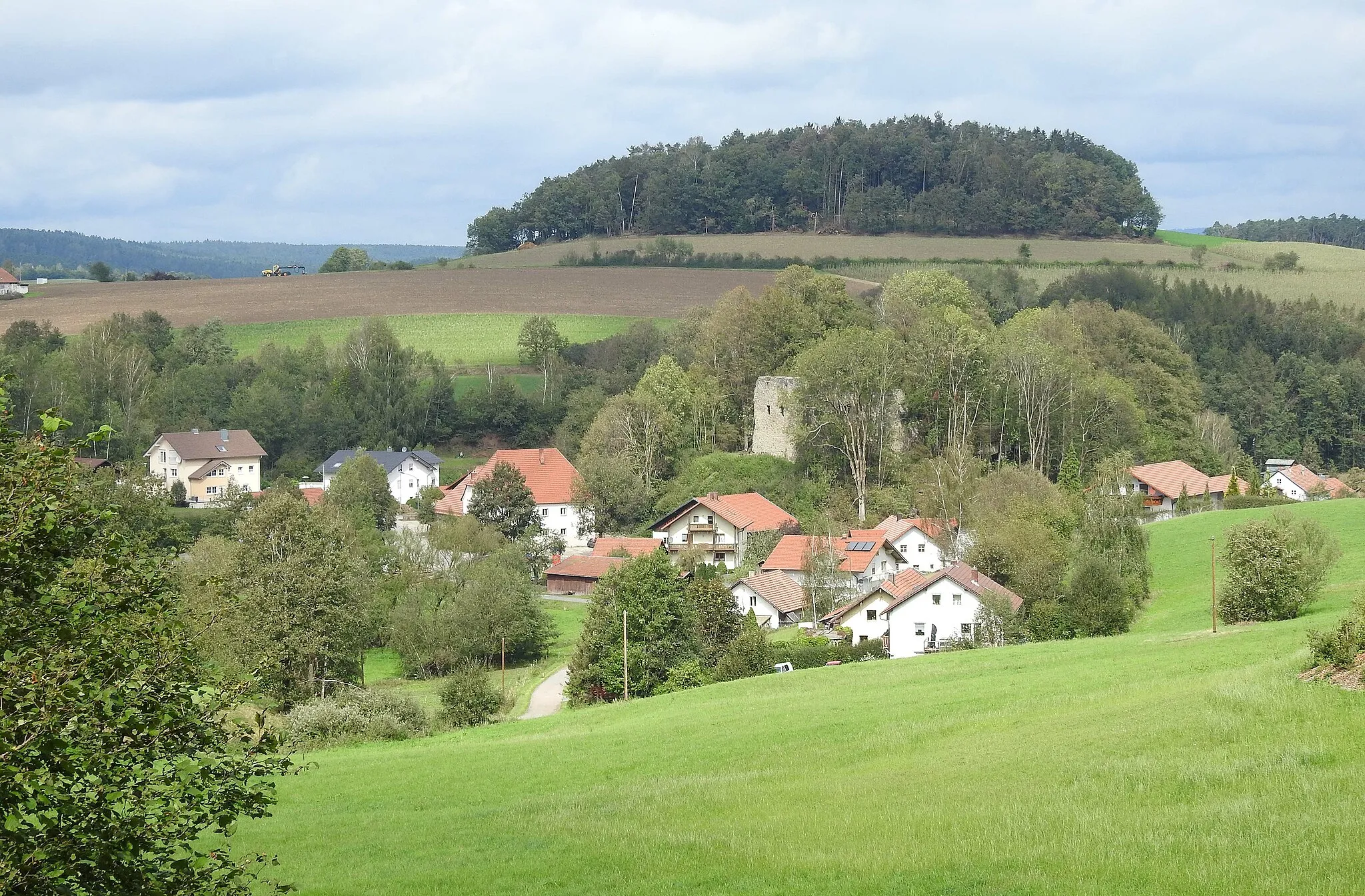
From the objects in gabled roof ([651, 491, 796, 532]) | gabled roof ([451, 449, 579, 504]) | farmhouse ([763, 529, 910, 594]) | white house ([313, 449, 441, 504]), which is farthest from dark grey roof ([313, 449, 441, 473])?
farmhouse ([763, 529, 910, 594])

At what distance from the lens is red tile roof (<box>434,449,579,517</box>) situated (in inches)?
3169

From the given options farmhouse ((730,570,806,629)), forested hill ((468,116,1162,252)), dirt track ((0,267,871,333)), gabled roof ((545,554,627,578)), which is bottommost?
gabled roof ((545,554,627,578))

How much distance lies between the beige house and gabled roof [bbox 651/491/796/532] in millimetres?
30867

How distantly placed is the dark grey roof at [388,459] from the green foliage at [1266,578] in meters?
61.3

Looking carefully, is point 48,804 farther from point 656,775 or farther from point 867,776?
point 656,775

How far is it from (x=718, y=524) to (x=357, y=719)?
3817 centimetres

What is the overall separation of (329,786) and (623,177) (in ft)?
440

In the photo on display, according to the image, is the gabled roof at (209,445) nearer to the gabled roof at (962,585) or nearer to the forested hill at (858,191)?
the gabled roof at (962,585)

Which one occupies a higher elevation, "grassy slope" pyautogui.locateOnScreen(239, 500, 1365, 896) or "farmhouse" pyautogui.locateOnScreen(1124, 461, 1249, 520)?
"grassy slope" pyautogui.locateOnScreen(239, 500, 1365, 896)

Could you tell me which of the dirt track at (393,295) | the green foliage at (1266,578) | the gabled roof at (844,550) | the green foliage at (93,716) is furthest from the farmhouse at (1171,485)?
the green foliage at (93,716)

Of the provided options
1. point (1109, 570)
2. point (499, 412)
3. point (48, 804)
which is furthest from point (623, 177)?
point (48, 804)

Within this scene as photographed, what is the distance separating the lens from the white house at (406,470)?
89375mm

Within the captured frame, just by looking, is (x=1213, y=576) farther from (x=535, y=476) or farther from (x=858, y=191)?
(x=858, y=191)

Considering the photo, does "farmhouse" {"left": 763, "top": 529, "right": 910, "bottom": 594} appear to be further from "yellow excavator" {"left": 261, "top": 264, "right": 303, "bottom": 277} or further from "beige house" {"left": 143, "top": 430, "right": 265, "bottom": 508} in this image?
"yellow excavator" {"left": 261, "top": 264, "right": 303, "bottom": 277}
